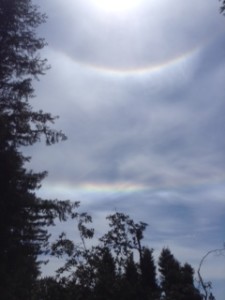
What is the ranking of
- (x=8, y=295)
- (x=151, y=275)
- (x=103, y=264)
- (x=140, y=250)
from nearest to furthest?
(x=8, y=295), (x=103, y=264), (x=140, y=250), (x=151, y=275)

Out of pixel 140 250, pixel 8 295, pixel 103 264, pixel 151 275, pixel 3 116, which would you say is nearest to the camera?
pixel 8 295

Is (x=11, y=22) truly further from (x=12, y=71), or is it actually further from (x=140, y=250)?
(x=140, y=250)

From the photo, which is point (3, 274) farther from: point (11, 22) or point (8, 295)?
Result: point (11, 22)

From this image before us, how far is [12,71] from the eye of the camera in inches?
781

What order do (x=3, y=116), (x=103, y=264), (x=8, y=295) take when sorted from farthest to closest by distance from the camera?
1. (x=103, y=264)
2. (x=3, y=116)
3. (x=8, y=295)

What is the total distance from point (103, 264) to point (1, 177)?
5.43 meters

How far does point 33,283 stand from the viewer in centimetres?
1884

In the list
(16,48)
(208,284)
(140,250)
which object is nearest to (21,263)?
(208,284)

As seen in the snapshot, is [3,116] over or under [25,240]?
over

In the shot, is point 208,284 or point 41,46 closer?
point 208,284

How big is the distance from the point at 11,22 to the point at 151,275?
139 ft

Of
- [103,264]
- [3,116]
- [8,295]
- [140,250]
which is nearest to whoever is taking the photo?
[8,295]

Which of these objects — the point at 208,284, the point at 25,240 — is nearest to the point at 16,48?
the point at 25,240

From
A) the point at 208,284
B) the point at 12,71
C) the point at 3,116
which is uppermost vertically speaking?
the point at 12,71
